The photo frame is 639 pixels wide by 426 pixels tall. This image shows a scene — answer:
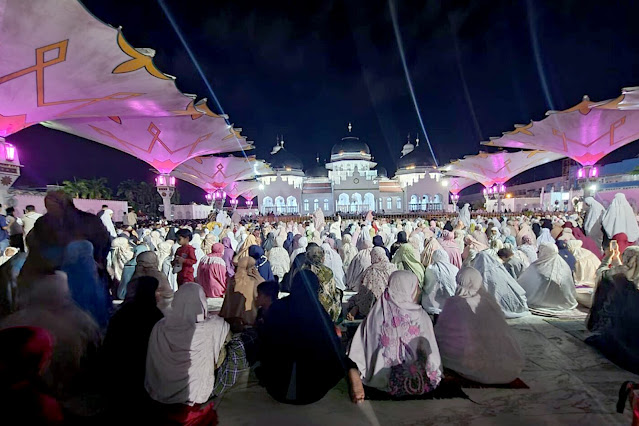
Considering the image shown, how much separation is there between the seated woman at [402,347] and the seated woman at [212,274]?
3692mm

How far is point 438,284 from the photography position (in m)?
4.85

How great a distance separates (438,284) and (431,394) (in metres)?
2.36

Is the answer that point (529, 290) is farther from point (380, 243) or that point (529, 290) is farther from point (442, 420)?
point (442, 420)

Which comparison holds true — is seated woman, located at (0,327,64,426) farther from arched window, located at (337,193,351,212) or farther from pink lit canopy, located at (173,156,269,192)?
arched window, located at (337,193,351,212)

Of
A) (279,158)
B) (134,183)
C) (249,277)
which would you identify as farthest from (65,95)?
(279,158)

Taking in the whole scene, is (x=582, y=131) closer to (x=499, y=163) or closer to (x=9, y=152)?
(x=499, y=163)

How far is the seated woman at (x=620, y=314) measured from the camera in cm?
308

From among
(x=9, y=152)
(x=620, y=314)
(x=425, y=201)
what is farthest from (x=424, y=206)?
(x=620, y=314)

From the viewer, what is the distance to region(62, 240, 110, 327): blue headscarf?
10.4 ft

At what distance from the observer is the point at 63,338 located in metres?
2.29

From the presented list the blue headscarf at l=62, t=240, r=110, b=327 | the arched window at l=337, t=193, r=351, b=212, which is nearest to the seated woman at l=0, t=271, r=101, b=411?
the blue headscarf at l=62, t=240, r=110, b=327

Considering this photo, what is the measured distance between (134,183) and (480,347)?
35528mm

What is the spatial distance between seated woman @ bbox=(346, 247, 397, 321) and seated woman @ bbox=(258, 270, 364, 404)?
1.60 meters

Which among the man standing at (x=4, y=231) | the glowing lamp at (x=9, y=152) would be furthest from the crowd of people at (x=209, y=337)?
the glowing lamp at (x=9, y=152)
